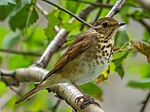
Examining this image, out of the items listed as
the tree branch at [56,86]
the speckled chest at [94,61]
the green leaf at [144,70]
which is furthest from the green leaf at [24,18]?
the green leaf at [144,70]

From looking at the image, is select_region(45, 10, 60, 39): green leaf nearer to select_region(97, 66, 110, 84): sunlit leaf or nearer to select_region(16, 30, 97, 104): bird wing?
select_region(16, 30, 97, 104): bird wing

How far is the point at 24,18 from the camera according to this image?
274 centimetres

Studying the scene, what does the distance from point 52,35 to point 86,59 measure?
0.90 feet

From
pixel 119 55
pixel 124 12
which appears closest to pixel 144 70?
pixel 124 12

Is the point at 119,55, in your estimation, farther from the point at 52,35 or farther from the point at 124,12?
the point at 124,12

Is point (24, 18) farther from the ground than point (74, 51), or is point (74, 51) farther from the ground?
point (24, 18)

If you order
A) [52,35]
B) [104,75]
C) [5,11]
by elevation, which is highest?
[5,11]

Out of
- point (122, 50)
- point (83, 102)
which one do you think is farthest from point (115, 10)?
point (83, 102)

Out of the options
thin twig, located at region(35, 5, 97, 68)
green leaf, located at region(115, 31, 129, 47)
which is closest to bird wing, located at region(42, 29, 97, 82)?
green leaf, located at region(115, 31, 129, 47)

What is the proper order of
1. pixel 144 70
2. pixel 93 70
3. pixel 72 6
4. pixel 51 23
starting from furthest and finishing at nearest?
pixel 144 70 < pixel 72 6 < pixel 51 23 < pixel 93 70

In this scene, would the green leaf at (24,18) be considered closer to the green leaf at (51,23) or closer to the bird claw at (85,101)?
the green leaf at (51,23)

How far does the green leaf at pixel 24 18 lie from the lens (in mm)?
2594

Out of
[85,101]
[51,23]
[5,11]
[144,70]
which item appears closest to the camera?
[85,101]

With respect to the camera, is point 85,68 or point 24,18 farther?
point 24,18
